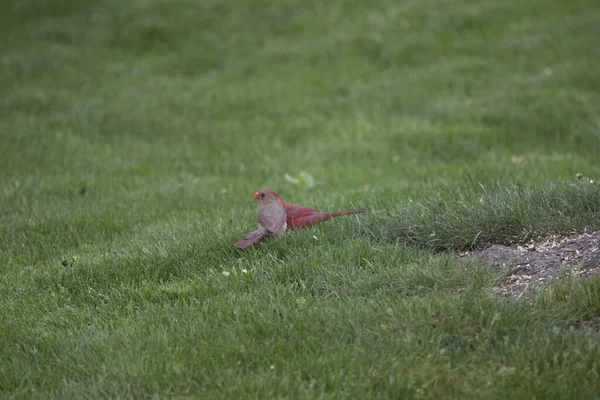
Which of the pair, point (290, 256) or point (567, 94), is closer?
point (290, 256)

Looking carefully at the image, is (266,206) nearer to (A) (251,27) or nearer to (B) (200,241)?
(B) (200,241)

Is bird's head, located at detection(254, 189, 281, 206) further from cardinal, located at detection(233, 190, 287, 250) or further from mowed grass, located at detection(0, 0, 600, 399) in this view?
mowed grass, located at detection(0, 0, 600, 399)

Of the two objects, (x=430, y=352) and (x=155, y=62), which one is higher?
(x=155, y=62)

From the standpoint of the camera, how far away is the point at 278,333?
3.39 meters

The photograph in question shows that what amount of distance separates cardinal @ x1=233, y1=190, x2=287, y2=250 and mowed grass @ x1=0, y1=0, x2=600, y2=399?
79 mm

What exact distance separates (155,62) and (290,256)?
8179 mm

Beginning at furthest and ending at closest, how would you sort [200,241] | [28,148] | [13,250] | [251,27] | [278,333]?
[251,27], [28,148], [13,250], [200,241], [278,333]

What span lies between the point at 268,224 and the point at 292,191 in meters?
2.30

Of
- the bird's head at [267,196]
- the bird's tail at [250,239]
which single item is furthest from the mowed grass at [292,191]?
the bird's head at [267,196]

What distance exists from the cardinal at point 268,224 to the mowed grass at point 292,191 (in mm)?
79

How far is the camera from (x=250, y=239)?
4.37 m

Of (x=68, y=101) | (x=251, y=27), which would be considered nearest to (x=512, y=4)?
(x=251, y=27)

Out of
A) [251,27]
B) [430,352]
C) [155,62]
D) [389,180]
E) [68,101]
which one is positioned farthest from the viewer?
[251,27]

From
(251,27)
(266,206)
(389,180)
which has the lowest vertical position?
(389,180)
